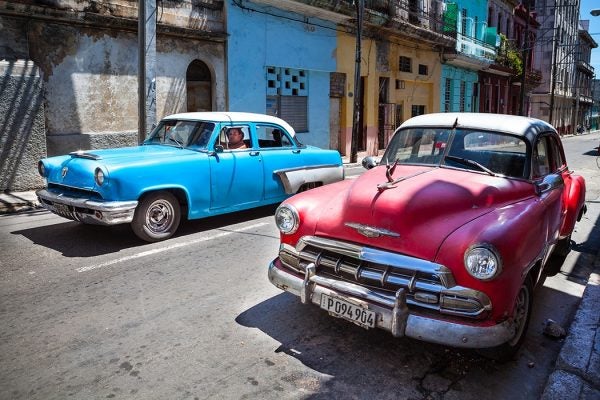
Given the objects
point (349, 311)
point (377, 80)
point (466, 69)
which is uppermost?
point (466, 69)

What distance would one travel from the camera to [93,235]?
21.3ft

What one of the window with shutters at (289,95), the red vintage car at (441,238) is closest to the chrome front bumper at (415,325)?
the red vintage car at (441,238)

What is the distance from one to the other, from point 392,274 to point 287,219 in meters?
1.04

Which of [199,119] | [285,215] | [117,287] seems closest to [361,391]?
[285,215]

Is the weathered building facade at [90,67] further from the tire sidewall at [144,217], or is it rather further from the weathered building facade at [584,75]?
the weathered building facade at [584,75]

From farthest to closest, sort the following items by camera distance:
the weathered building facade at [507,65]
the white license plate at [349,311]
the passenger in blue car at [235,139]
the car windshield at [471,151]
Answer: the weathered building facade at [507,65] → the passenger in blue car at [235,139] → the car windshield at [471,151] → the white license plate at [349,311]

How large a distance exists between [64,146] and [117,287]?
296 inches

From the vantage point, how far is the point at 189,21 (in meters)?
13.2

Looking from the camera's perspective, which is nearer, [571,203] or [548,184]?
[548,184]

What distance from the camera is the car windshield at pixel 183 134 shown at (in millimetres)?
6836

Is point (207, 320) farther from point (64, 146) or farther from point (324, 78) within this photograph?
point (324, 78)

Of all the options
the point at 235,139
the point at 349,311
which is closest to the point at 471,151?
the point at 349,311

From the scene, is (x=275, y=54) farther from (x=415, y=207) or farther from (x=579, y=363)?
(x=579, y=363)

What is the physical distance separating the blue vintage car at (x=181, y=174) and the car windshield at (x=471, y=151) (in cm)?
291
